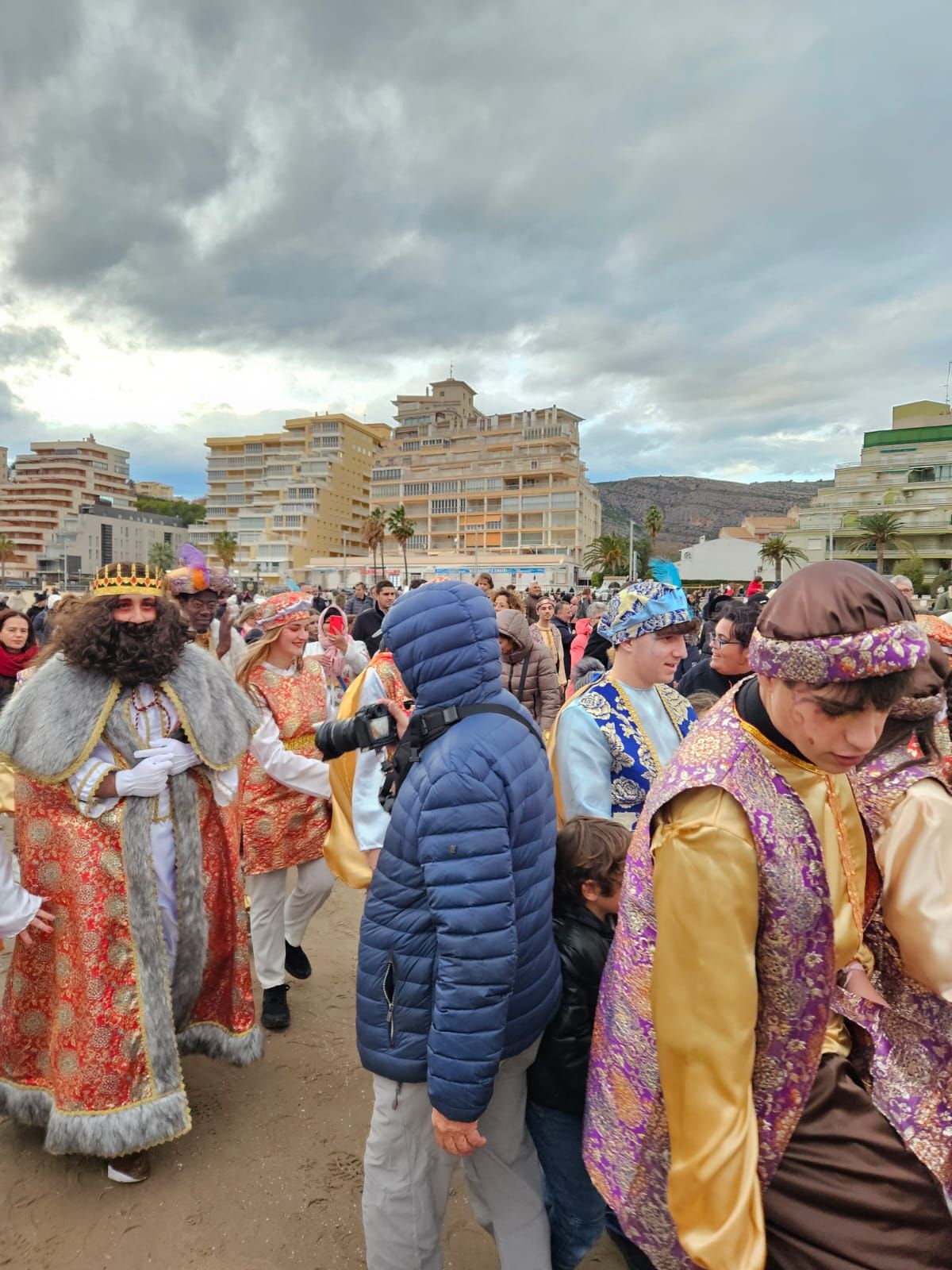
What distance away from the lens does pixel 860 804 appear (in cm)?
157

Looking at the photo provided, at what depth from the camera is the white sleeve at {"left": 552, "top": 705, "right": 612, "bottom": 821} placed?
2.65 metres

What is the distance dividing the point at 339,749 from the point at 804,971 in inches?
51.1

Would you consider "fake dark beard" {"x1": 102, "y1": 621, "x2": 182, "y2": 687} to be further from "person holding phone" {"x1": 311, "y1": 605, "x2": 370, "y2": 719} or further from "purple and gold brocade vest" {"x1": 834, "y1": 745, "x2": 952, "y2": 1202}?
"purple and gold brocade vest" {"x1": 834, "y1": 745, "x2": 952, "y2": 1202}

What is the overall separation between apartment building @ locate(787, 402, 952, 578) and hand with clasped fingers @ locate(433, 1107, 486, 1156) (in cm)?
6194

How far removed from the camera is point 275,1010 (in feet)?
11.5

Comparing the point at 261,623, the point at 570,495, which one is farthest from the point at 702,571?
the point at 261,623

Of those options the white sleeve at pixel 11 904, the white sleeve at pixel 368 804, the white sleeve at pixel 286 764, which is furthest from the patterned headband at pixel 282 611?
the white sleeve at pixel 11 904

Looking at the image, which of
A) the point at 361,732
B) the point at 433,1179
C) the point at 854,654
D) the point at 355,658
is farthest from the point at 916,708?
the point at 355,658

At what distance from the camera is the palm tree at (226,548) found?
261 ft

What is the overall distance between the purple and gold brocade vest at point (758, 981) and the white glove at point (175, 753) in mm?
1893

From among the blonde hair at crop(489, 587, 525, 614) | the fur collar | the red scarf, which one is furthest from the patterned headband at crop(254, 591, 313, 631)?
the blonde hair at crop(489, 587, 525, 614)

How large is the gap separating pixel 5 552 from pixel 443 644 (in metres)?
97.5

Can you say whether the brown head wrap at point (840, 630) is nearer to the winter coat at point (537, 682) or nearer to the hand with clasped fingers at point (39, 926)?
the hand with clasped fingers at point (39, 926)

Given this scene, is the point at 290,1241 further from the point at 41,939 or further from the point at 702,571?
the point at 702,571
